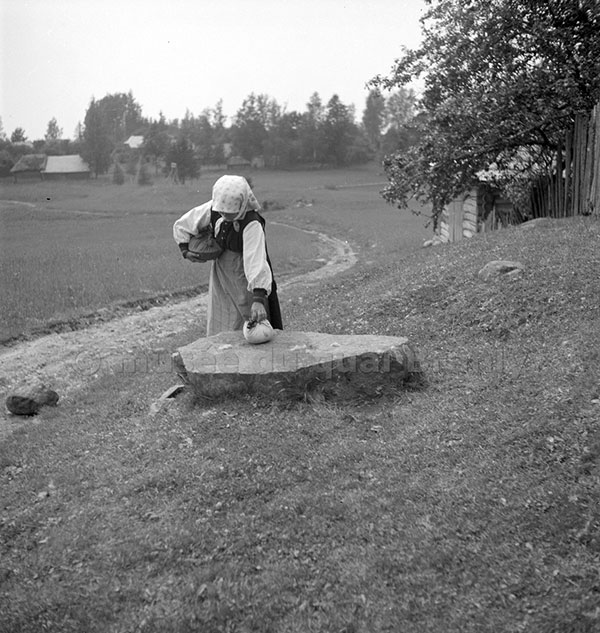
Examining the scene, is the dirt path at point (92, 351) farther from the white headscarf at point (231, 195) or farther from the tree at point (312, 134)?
the tree at point (312, 134)

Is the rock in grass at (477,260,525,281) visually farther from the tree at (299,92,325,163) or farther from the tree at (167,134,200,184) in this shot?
the tree at (299,92,325,163)

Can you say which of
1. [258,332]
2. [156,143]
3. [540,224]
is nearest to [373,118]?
[156,143]

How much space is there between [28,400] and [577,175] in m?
11.2

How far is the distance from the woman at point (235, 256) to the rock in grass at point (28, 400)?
2324mm

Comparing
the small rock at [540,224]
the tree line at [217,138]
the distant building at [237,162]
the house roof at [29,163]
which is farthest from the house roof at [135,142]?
the small rock at [540,224]

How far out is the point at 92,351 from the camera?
11.5 metres

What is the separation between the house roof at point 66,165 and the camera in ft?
136

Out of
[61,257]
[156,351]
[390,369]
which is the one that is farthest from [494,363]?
[61,257]

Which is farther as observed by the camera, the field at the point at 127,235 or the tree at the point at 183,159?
the tree at the point at 183,159

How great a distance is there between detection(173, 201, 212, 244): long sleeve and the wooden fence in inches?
344

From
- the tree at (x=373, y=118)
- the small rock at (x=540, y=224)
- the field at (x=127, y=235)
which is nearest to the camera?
the small rock at (x=540, y=224)

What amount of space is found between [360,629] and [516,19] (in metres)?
13.1

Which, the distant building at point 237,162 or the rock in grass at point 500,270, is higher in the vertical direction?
the distant building at point 237,162

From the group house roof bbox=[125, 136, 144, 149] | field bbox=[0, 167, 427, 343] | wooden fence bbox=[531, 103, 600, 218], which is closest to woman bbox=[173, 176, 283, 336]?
field bbox=[0, 167, 427, 343]
